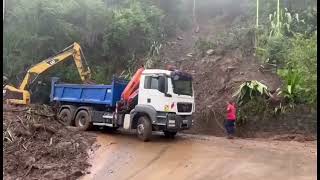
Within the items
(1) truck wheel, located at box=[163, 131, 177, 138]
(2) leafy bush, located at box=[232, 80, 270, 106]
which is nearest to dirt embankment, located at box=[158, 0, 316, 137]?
(2) leafy bush, located at box=[232, 80, 270, 106]

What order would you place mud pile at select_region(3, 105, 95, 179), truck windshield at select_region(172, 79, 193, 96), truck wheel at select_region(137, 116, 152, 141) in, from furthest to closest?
1. truck windshield at select_region(172, 79, 193, 96)
2. truck wheel at select_region(137, 116, 152, 141)
3. mud pile at select_region(3, 105, 95, 179)

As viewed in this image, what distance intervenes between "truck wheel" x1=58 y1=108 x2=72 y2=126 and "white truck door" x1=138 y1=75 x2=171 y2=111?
141 inches

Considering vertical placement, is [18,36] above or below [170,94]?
above

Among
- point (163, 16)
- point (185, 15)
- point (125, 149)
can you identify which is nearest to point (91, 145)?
point (125, 149)

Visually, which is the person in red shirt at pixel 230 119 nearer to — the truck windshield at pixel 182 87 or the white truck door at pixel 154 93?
the truck windshield at pixel 182 87

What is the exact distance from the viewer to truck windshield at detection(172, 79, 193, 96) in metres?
14.1

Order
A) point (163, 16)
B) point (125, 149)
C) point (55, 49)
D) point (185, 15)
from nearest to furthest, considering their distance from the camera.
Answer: point (125, 149)
point (55, 49)
point (163, 16)
point (185, 15)

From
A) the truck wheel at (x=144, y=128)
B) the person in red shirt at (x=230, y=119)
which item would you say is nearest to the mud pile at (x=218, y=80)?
the person in red shirt at (x=230, y=119)

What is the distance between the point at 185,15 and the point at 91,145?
71.7 ft

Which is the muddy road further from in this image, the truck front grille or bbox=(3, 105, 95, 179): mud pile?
the truck front grille

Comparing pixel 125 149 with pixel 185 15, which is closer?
pixel 125 149

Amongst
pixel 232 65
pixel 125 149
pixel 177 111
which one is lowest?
pixel 125 149

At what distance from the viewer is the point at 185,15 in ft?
111

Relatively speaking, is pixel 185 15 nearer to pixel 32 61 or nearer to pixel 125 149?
pixel 32 61
